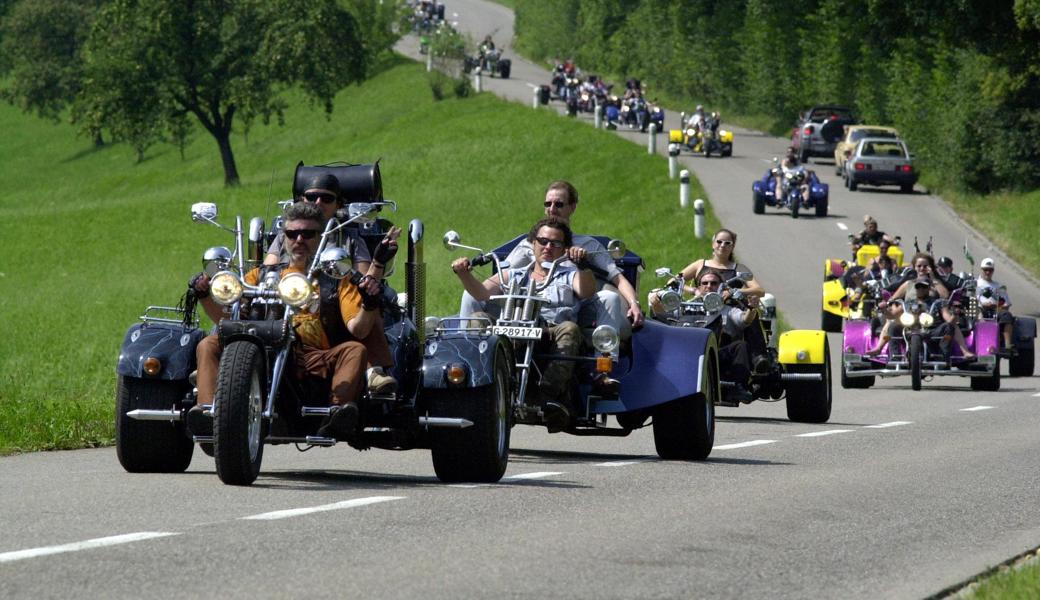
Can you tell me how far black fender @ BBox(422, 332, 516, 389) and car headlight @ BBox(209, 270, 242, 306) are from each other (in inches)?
49.9

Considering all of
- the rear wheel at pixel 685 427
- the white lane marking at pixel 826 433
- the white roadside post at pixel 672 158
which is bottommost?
the white lane marking at pixel 826 433

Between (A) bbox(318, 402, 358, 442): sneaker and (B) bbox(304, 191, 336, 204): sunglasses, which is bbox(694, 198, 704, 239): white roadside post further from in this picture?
(A) bbox(318, 402, 358, 442): sneaker

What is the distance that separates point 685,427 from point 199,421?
13.4 ft

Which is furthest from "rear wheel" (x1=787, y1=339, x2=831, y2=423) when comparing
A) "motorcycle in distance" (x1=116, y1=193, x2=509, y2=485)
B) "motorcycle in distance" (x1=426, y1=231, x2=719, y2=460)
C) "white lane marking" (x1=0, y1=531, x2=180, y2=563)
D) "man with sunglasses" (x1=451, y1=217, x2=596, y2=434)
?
"white lane marking" (x1=0, y1=531, x2=180, y2=563)

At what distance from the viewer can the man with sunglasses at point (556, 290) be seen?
13.1 meters

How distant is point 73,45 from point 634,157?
63.5 m

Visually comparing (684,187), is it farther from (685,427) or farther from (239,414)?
(239,414)

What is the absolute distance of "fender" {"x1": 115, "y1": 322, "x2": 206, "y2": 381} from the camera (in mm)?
11219

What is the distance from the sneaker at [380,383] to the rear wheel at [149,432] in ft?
3.62

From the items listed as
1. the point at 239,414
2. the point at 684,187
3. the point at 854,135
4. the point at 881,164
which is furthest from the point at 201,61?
the point at 239,414

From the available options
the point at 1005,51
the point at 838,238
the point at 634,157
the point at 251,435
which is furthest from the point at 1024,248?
the point at 251,435

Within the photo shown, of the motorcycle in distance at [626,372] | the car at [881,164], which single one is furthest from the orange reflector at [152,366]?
the car at [881,164]

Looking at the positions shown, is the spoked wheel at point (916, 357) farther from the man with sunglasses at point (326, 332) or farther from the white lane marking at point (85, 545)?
the white lane marking at point (85, 545)

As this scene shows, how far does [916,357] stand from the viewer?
2417cm
